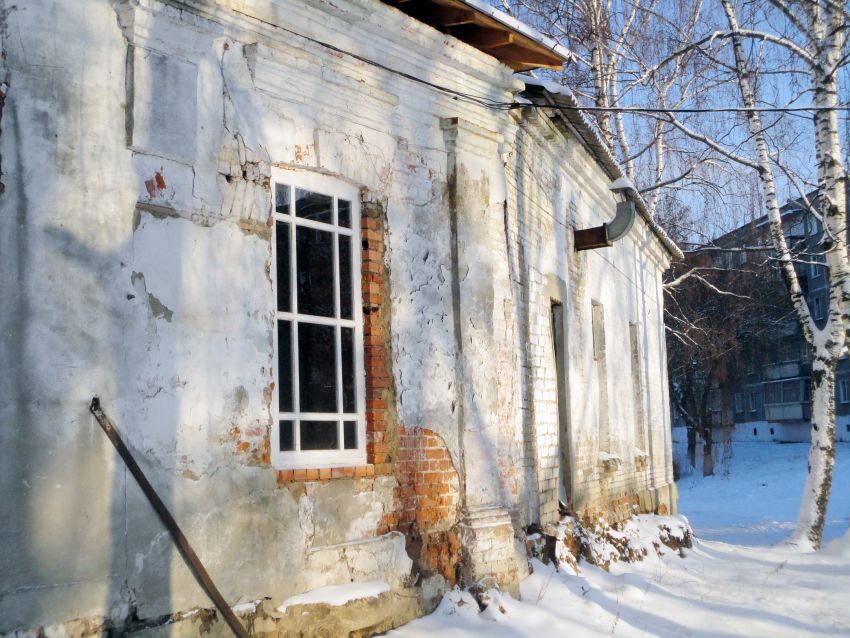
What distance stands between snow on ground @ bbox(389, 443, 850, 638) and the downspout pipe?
3.50m

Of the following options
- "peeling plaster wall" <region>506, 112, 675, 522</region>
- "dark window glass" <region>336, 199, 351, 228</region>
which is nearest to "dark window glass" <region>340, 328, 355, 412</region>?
"dark window glass" <region>336, 199, 351, 228</region>

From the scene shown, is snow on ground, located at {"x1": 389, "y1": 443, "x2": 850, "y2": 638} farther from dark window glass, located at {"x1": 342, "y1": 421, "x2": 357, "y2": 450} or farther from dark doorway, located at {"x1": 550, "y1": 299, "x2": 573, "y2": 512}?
dark window glass, located at {"x1": 342, "y1": 421, "x2": 357, "y2": 450}

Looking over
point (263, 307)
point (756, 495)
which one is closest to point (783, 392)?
point (756, 495)

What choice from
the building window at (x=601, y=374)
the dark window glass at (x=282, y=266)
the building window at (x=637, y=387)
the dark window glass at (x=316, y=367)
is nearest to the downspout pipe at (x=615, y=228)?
the building window at (x=601, y=374)

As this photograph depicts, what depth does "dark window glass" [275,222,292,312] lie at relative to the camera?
214 inches

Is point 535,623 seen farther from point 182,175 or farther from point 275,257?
point 182,175

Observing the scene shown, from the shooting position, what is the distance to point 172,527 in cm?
451

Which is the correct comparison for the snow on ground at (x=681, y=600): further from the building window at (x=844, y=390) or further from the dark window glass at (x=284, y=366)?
the building window at (x=844, y=390)

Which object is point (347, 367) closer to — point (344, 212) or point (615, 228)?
point (344, 212)

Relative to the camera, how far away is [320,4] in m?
5.62

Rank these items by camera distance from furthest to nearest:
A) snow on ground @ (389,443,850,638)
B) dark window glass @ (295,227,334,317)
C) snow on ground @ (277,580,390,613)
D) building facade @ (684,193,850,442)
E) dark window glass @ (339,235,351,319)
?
building facade @ (684,193,850,442) → snow on ground @ (389,443,850,638) → dark window glass @ (339,235,351,319) → dark window glass @ (295,227,334,317) → snow on ground @ (277,580,390,613)

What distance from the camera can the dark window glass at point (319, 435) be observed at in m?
5.44

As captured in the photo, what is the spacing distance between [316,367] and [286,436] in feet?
1.57

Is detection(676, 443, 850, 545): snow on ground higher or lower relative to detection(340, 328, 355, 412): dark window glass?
lower
